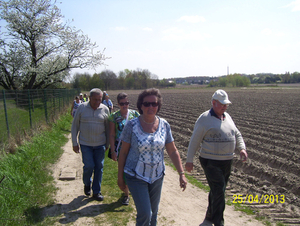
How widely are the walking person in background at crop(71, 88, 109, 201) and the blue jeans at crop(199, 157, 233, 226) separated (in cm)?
177

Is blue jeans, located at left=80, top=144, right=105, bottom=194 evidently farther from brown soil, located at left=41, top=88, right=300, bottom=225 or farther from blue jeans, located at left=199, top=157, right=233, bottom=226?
blue jeans, located at left=199, top=157, right=233, bottom=226

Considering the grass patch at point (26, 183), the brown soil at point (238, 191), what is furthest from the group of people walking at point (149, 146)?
the grass patch at point (26, 183)

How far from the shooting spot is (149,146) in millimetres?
2732

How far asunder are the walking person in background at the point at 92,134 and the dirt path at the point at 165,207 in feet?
1.39

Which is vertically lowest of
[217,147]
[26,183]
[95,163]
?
[26,183]

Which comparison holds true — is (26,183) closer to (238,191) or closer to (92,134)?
(92,134)

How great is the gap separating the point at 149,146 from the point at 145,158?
129 millimetres

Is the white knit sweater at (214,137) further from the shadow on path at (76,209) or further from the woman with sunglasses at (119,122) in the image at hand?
the shadow on path at (76,209)

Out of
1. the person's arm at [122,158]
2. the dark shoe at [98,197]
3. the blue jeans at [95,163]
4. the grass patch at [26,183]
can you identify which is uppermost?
the person's arm at [122,158]

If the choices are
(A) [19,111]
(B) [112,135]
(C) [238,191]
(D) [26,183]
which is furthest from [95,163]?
(A) [19,111]

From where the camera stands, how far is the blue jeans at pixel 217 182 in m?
3.69

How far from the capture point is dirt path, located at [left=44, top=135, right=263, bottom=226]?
13.1 ft

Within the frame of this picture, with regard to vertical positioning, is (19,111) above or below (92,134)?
above
